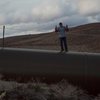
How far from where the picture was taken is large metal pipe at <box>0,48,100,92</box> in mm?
15812

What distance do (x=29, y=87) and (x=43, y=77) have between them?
1.25 m

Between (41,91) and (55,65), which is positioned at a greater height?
(55,65)

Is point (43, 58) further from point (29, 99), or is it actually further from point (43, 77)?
point (29, 99)

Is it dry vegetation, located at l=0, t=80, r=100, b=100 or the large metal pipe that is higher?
the large metal pipe

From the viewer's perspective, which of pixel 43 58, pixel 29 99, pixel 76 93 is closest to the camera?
pixel 29 99

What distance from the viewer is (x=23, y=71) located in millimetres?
15969

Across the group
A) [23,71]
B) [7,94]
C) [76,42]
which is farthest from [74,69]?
[76,42]

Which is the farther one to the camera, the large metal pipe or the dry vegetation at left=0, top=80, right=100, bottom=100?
the large metal pipe

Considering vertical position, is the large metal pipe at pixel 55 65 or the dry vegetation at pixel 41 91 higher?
the large metal pipe at pixel 55 65

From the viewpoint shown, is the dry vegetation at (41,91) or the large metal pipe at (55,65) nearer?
the dry vegetation at (41,91)

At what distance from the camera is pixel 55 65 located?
15914mm

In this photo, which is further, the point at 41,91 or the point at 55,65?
the point at 55,65

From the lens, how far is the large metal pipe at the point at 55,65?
15.8 meters

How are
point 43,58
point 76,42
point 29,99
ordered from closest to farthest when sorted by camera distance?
1. point 29,99
2. point 43,58
3. point 76,42
